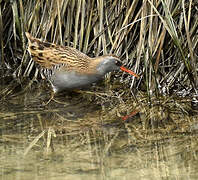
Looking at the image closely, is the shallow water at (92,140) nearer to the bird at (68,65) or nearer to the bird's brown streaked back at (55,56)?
the bird at (68,65)

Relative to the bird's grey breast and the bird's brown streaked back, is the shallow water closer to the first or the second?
the bird's grey breast

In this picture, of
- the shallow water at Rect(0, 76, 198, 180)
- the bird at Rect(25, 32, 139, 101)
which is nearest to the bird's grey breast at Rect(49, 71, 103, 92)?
the bird at Rect(25, 32, 139, 101)

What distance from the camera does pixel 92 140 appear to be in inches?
150

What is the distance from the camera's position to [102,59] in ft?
16.4

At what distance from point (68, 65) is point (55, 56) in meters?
0.19

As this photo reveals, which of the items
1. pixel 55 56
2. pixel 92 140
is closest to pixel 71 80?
pixel 55 56

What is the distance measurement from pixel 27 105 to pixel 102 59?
2.96 feet

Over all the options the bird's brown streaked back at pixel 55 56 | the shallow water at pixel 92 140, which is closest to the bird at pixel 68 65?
the bird's brown streaked back at pixel 55 56

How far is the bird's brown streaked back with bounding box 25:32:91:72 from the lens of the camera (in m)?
5.05

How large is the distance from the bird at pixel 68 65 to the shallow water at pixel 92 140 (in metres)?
0.17

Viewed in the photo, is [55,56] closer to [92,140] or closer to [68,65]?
[68,65]

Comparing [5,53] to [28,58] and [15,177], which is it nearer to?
[28,58]

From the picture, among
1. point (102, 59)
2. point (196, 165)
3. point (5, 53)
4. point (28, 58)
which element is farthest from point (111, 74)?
point (196, 165)

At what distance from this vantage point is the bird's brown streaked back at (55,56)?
16.6 ft
